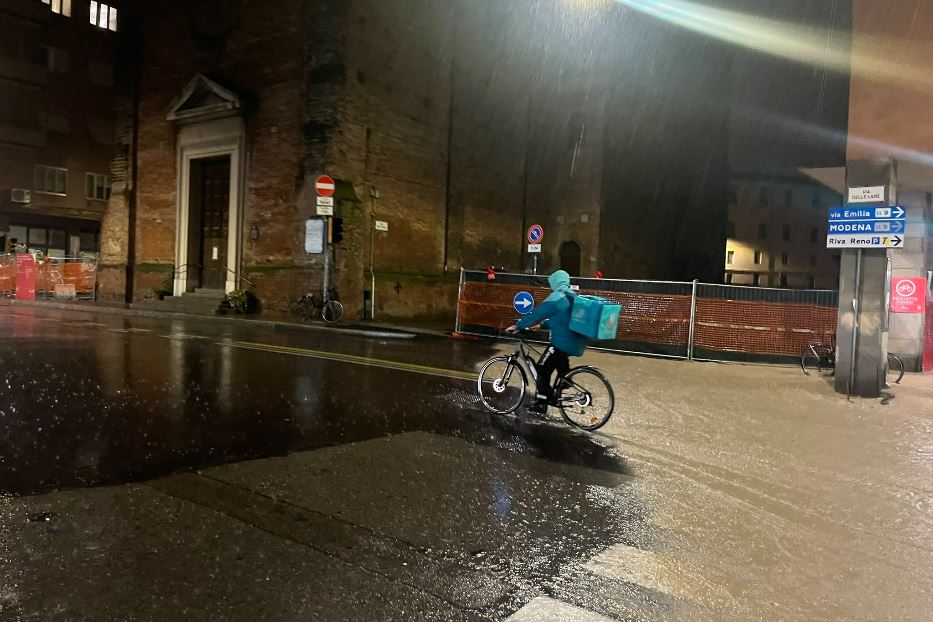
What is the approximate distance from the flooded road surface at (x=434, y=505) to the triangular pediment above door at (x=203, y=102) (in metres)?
14.0

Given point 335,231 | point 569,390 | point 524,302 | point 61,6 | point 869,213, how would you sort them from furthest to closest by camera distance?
point 61,6 → point 335,231 → point 524,302 → point 869,213 → point 569,390

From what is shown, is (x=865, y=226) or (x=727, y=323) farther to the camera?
(x=727, y=323)

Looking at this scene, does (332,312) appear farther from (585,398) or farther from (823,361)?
(585,398)

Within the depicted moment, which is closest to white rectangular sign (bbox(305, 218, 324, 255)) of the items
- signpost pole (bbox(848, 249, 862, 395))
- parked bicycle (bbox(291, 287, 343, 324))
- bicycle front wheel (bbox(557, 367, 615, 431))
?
parked bicycle (bbox(291, 287, 343, 324))

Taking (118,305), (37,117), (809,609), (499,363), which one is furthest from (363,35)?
(37,117)

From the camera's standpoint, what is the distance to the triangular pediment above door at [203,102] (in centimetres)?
2095

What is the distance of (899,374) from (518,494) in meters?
9.79

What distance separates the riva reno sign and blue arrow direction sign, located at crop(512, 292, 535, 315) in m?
6.96

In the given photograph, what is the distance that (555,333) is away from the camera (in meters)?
7.28

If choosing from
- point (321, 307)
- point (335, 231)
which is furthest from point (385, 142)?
point (321, 307)

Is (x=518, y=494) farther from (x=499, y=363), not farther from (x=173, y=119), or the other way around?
(x=173, y=119)

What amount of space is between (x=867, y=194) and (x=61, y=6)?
3878cm

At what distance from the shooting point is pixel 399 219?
2209 centimetres

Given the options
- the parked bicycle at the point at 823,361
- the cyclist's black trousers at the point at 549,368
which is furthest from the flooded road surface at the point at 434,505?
the parked bicycle at the point at 823,361
